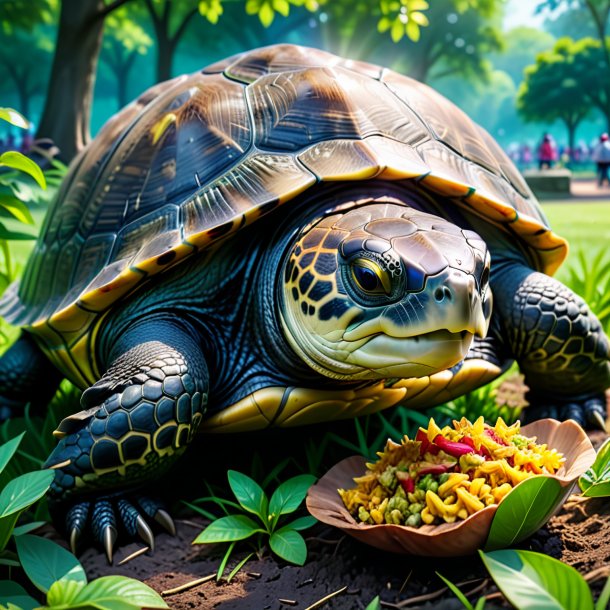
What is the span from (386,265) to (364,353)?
0.23m

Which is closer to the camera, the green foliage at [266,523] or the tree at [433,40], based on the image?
the green foliage at [266,523]

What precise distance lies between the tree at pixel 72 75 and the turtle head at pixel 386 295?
328 inches

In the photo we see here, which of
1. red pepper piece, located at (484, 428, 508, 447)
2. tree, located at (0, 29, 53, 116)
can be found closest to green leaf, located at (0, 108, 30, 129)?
red pepper piece, located at (484, 428, 508, 447)

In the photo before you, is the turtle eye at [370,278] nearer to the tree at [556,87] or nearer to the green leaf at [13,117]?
the green leaf at [13,117]

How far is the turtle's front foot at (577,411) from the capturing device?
7.45ft

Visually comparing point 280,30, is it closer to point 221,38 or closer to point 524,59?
point 221,38

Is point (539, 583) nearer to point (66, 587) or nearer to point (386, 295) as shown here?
point (386, 295)

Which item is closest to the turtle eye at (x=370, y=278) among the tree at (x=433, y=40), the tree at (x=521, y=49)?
the tree at (x=433, y=40)

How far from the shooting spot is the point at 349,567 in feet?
4.80

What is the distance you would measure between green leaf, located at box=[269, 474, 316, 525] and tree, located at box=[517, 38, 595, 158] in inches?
1054

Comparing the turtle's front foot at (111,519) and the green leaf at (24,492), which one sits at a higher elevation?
the green leaf at (24,492)

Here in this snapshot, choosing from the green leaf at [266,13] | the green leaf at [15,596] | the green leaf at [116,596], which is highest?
the green leaf at [266,13]

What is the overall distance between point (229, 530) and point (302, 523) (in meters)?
0.18

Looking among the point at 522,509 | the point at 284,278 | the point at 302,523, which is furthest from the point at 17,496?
the point at 522,509
